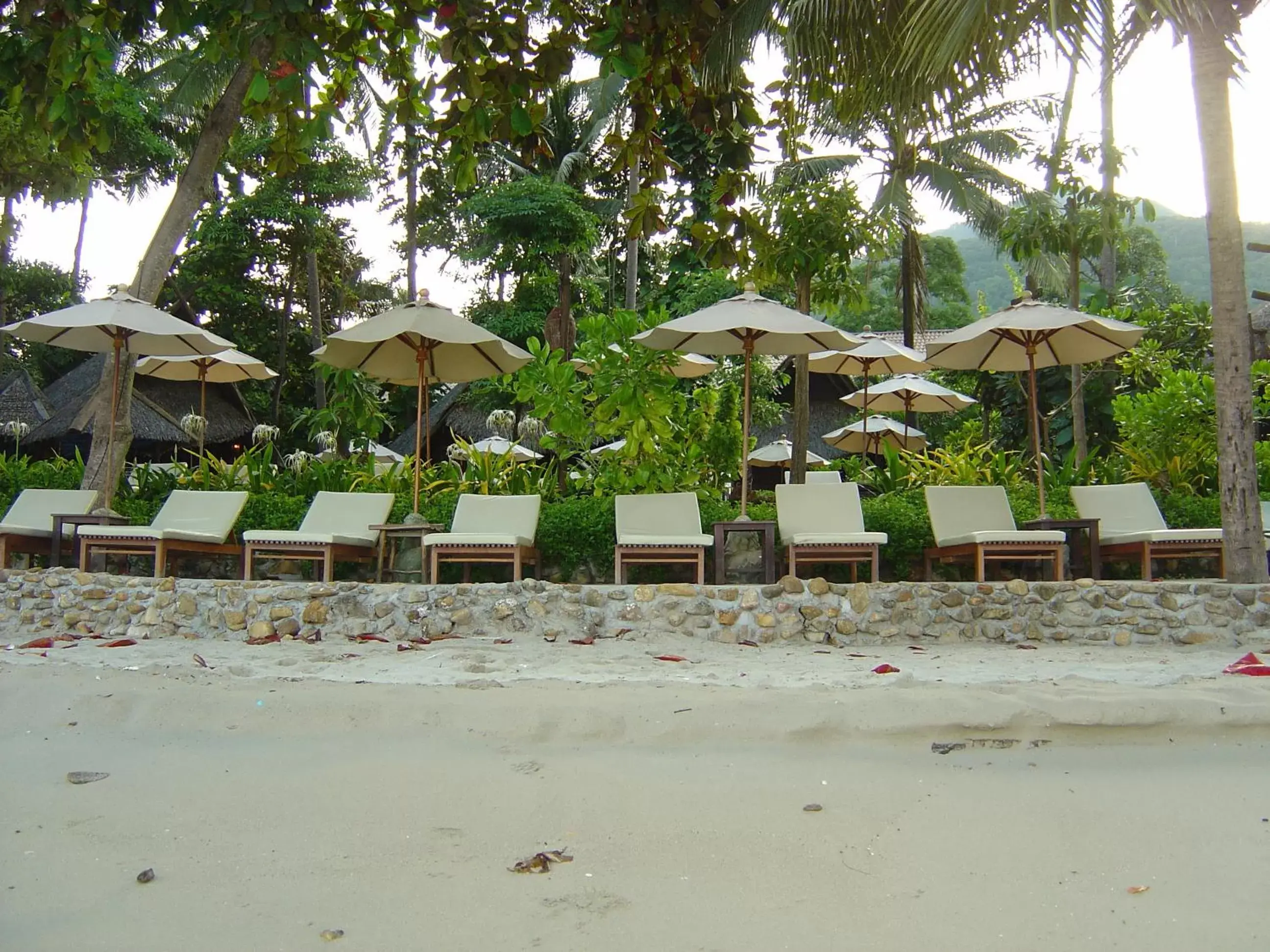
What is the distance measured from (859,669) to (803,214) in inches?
187

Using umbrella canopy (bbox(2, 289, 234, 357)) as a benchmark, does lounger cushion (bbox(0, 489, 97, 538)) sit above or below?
below

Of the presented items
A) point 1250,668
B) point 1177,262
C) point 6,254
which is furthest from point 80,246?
point 1177,262

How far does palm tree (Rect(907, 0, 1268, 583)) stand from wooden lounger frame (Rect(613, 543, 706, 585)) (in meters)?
3.18

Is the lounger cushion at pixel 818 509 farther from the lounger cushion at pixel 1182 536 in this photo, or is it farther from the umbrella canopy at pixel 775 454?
the umbrella canopy at pixel 775 454

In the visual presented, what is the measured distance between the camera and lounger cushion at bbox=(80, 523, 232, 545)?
6938mm

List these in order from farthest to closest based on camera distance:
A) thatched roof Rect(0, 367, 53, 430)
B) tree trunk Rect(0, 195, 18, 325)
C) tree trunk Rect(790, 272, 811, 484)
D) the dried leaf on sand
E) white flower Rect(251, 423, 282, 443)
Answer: thatched roof Rect(0, 367, 53, 430)
tree trunk Rect(0, 195, 18, 325)
white flower Rect(251, 423, 282, 443)
tree trunk Rect(790, 272, 811, 484)
the dried leaf on sand

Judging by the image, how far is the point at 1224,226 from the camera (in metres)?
6.05

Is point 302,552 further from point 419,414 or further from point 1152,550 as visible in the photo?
point 1152,550

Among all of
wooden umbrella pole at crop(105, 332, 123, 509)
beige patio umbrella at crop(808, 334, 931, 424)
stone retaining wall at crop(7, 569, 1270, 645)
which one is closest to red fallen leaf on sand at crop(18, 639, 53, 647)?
stone retaining wall at crop(7, 569, 1270, 645)

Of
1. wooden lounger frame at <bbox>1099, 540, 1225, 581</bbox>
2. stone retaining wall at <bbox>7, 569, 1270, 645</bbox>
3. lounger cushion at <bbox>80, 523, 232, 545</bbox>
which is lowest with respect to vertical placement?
stone retaining wall at <bbox>7, 569, 1270, 645</bbox>

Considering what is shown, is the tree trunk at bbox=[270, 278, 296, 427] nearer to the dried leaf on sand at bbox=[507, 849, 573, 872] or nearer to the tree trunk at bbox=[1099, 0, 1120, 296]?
the tree trunk at bbox=[1099, 0, 1120, 296]

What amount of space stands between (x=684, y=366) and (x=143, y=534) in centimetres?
442

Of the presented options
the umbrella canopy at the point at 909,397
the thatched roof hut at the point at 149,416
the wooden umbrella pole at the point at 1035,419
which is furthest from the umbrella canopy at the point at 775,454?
the thatched roof hut at the point at 149,416

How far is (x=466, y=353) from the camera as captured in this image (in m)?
7.90
